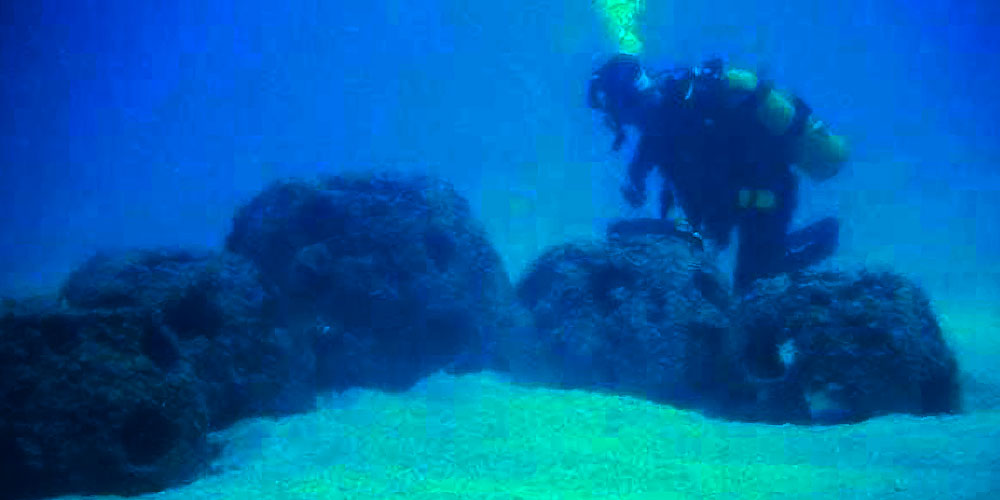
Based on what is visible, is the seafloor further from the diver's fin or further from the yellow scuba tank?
the yellow scuba tank

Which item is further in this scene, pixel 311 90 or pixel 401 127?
pixel 311 90

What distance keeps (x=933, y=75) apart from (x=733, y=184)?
10455cm

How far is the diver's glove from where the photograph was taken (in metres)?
8.39

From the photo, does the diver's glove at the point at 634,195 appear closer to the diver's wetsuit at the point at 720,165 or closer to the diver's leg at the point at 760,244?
the diver's wetsuit at the point at 720,165

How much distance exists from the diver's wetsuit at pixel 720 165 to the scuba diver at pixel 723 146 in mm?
12

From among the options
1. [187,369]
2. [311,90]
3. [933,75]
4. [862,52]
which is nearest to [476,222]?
[187,369]

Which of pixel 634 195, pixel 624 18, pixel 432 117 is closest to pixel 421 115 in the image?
pixel 432 117

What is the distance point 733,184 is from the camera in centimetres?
825

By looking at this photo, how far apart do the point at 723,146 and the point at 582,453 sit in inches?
176

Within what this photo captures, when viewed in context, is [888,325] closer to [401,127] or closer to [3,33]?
[3,33]

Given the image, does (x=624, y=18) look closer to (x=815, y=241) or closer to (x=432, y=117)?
(x=815, y=241)

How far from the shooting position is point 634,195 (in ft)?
27.6

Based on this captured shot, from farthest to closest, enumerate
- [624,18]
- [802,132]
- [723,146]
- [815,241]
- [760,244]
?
[624,18] → [815,241] → [760,244] → [802,132] → [723,146]

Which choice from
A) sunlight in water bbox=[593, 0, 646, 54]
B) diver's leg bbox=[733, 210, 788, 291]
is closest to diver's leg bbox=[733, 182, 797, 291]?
diver's leg bbox=[733, 210, 788, 291]
